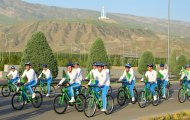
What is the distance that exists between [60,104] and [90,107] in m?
1.22

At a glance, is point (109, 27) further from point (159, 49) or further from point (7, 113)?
point (7, 113)

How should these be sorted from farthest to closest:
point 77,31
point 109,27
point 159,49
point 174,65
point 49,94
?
point 109,27
point 77,31
point 159,49
point 174,65
point 49,94

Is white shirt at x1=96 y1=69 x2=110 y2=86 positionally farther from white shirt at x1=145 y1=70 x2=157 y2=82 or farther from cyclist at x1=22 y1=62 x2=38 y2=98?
white shirt at x1=145 y1=70 x2=157 y2=82

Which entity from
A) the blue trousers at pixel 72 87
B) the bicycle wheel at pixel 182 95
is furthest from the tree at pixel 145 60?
the blue trousers at pixel 72 87

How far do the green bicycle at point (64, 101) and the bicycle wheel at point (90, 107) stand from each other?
800 millimetres

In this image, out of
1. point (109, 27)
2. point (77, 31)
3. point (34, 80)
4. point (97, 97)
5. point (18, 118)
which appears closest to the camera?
point (18, 118)

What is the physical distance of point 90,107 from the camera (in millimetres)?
15195

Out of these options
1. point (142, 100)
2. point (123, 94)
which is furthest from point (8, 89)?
point (142, 100)

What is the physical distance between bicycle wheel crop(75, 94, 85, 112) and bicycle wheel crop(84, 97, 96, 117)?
792 millimetres

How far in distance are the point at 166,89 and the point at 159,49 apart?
121490mm

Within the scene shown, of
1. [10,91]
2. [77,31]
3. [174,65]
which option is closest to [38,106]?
[10,91]

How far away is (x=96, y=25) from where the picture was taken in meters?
194

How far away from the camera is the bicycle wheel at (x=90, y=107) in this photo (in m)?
15.0

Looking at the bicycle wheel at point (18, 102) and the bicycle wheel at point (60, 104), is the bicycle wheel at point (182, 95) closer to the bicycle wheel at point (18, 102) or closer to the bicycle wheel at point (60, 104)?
the bicycle wheel at point (60, 104)
